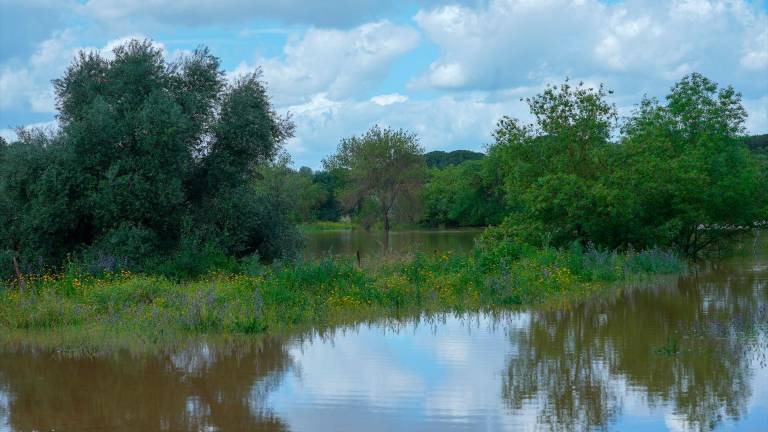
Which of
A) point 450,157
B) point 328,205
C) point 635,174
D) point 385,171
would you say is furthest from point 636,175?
point 450,157

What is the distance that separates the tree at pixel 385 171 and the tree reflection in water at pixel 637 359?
64.3 metres

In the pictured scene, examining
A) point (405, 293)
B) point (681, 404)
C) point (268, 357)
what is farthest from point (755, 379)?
point (405, 293)

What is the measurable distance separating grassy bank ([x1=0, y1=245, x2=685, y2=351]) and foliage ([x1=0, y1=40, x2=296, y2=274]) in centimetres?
331

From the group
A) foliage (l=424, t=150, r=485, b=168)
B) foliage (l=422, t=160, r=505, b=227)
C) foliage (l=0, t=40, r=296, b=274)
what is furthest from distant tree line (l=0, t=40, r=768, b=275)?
foliage (l=424, t=150, r=485, b=168)

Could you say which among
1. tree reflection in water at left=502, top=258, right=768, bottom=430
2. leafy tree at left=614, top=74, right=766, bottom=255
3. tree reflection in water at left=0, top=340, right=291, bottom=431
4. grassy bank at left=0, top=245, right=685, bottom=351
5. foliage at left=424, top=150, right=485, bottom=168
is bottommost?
tree reflection in water at left=502, top=258, right=768, bottom=430

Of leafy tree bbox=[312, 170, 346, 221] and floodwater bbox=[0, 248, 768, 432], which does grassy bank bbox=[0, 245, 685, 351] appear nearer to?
floodwater bbox=[0, 248, 768, 432]

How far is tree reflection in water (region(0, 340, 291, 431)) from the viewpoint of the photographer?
31.7ft

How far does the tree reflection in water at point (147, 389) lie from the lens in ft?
31.7

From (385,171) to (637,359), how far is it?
72231 mm

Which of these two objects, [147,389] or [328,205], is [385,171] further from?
[147,389]

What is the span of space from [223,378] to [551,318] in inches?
321

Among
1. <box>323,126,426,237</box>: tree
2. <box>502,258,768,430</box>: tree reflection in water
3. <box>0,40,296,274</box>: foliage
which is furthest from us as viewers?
<box>323,126,426,237</box>: tree

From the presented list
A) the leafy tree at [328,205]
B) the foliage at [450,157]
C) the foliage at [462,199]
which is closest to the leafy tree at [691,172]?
the foliage at [462,199]

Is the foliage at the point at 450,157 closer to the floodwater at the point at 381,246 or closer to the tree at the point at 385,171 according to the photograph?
the tree at the point at 385,171
